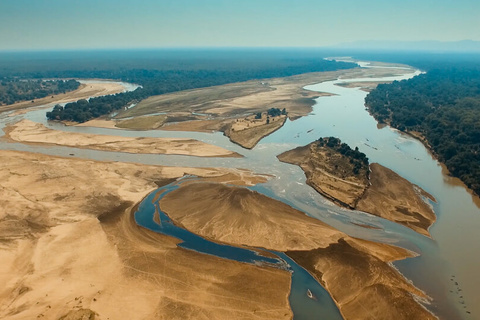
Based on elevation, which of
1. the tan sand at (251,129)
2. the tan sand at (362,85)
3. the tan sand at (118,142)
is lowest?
the tan sand at (118,142)

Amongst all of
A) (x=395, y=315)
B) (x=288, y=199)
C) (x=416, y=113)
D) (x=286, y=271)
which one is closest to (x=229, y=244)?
(x=286, y=271)

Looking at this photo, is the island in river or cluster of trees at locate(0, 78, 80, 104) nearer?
the island in river

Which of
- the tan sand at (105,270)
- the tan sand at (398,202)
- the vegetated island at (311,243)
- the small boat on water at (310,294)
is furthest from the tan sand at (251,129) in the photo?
the small boat on water at (310,294)

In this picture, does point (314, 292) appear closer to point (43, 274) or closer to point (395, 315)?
point (395, 315)

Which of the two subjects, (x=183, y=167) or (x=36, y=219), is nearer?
(x=36, y=219)

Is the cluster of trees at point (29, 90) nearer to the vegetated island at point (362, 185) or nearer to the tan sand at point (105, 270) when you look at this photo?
the tan sand at point (105, 270)

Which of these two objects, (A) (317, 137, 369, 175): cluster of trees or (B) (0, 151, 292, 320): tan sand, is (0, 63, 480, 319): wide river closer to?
(A) (317, 137, 369, 175): cluster of trees

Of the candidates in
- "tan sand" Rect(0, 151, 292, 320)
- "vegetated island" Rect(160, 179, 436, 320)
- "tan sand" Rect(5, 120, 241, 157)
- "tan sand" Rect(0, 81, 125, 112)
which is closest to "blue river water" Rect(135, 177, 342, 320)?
"vegetated island" Rect(160, 179, 436, 320)
